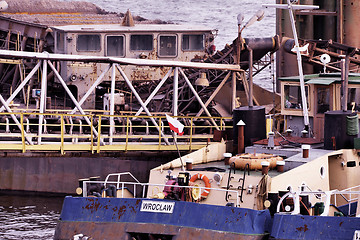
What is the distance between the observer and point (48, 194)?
38656mm

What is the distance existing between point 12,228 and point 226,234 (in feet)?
35.0

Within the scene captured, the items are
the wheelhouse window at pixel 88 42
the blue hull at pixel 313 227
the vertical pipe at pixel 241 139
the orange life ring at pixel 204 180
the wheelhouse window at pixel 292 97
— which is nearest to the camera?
the blue hull at pixel 313 227

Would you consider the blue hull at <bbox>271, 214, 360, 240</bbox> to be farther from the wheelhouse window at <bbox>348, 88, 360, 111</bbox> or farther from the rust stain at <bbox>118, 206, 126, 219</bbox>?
the wheelhouse window at <bbox>348, 88, 360, 111</bbox>

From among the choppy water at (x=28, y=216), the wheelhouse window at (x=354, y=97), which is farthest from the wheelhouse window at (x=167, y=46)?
the wheelhouse window at (x=354, y=97)

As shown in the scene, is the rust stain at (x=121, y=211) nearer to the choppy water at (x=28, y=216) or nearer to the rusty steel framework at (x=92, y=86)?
the choppy water at (x=28, y=216)

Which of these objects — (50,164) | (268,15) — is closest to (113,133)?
(50,164)

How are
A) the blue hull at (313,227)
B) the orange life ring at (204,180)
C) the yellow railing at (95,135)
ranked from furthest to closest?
the yellow railing at (95,135), the orange life ring at (204,180), the blue hull at (313,227)

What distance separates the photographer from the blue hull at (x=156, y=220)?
25422mm

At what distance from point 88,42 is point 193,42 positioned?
5097 millimetres

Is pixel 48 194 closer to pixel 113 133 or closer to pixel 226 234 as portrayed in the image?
pixel 113 133

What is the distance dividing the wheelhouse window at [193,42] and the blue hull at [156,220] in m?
19.9

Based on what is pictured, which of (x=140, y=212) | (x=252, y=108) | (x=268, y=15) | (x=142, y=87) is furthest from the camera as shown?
(x=268, y=15)

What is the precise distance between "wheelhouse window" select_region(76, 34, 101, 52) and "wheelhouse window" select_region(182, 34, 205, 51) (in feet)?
13.8

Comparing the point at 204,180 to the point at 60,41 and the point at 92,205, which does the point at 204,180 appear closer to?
the point at 92,205
